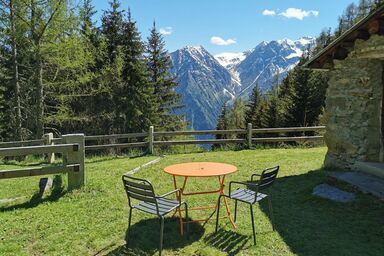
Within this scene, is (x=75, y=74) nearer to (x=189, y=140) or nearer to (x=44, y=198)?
(x=189, y=140)

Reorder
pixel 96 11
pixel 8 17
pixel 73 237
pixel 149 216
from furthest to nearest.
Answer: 1. pixel 96 11
2. pixel 8 17
3. pixel 149 216
4. pixel 73 237

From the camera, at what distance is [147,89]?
75.5 feet

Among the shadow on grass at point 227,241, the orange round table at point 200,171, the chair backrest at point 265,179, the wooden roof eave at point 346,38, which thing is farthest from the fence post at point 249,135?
the shadow on grass at point 227,241

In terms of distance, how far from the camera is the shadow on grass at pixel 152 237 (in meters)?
4.79

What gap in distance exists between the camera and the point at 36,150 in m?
6.65

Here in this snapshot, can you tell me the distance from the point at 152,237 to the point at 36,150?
9.79 ft

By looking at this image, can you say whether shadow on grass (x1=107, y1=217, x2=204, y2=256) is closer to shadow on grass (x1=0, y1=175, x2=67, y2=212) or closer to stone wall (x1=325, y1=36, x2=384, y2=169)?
shadow on grass (x1=0, y1=175, x2=67, y2=212)

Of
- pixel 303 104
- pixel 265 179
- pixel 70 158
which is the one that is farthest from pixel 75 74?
pixel 303 104

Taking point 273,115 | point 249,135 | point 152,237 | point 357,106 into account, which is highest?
point 357,106

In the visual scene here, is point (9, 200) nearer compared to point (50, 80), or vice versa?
point (9, 200)

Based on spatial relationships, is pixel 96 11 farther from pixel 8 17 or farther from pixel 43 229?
pixel 43 229

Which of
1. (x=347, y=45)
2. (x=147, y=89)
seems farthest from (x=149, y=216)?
(x=147, y=89)

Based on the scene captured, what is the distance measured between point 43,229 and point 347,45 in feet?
Answer: 24.7

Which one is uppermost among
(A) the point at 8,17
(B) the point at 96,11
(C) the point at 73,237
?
(B) the point at 96,11
